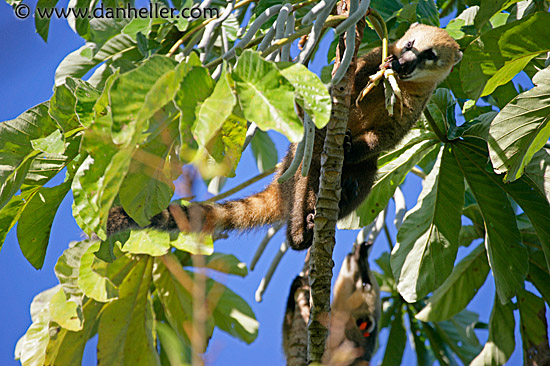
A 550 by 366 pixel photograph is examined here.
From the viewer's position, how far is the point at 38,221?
2.16m

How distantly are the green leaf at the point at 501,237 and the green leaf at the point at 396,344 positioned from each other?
1424 mm

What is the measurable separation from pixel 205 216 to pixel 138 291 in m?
0.53

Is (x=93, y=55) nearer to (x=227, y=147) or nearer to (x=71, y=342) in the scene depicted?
(x=71, y=342)

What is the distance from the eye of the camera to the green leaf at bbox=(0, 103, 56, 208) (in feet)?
5.99

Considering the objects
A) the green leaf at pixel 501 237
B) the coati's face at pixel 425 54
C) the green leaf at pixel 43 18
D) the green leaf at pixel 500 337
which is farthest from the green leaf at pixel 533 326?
the green leaf at pixel 43 18

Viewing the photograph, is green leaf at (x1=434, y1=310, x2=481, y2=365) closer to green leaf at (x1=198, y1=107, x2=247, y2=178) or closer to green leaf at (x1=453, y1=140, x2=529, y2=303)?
green leaf at (x1=453, y1=140, x2=529, y2=303)

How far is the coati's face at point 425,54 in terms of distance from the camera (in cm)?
322

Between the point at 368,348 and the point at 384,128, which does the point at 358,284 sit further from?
the point at 384,128

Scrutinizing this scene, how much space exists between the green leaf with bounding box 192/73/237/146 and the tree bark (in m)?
0.84

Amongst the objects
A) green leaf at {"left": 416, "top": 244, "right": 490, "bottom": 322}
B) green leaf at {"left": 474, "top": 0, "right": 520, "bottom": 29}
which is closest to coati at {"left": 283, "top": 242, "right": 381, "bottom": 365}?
green leaf at {"left": 416, "top": 244, "right": 490, "bottom": 322}

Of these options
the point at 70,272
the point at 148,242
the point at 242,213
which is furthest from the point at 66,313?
the point at 242,213

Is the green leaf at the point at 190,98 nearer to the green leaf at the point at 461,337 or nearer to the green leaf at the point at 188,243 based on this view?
the green leaf at the point at 188,243

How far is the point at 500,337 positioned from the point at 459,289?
0.36 m

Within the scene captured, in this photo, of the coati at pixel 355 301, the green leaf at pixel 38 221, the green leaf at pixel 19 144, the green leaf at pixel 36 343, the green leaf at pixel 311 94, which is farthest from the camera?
the coati at pixel 355 301
